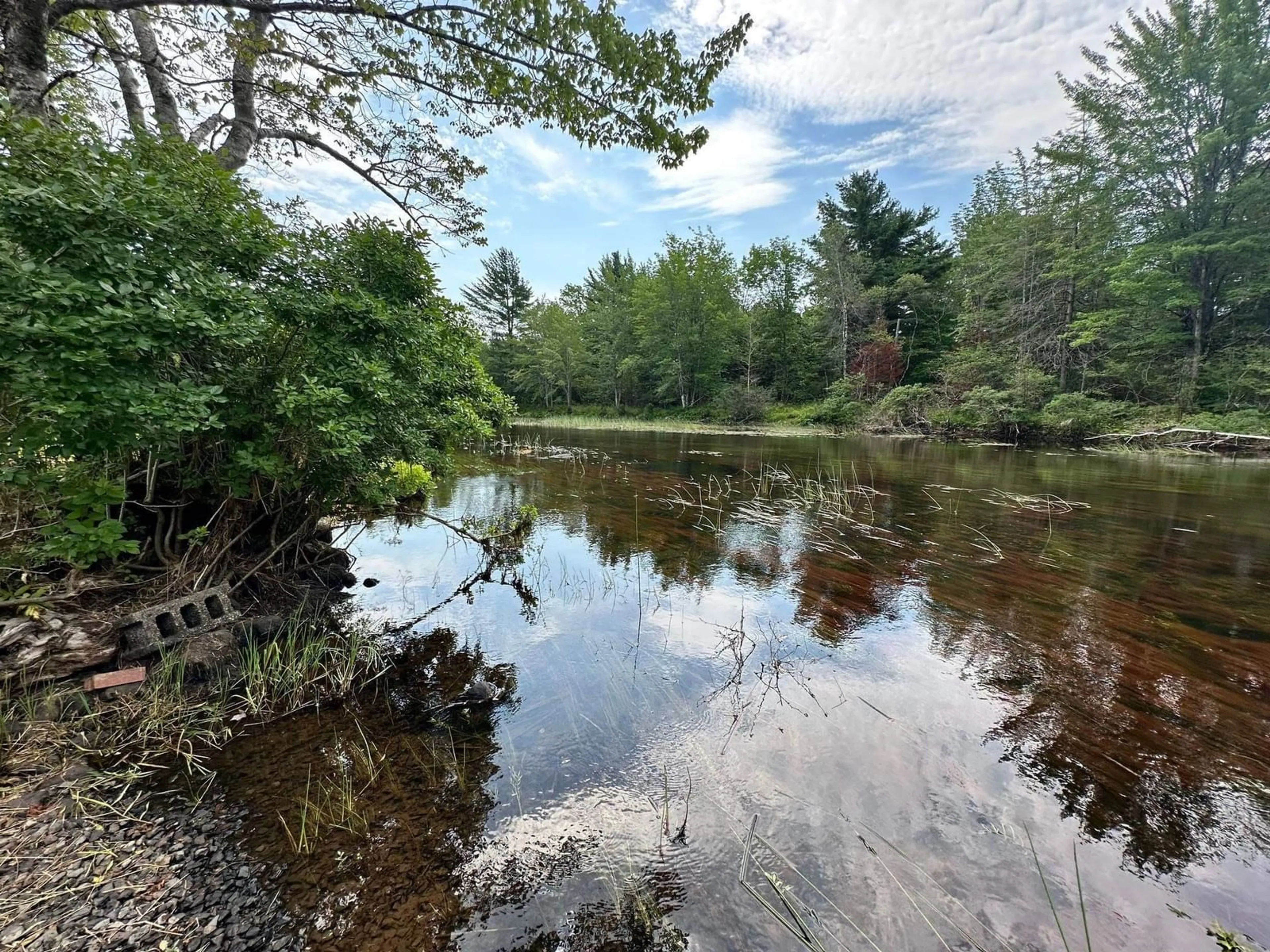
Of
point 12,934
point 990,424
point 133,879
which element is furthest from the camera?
point 990,424

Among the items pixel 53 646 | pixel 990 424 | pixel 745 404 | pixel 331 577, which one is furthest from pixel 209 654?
pixel 745 404

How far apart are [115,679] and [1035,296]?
36499 mm

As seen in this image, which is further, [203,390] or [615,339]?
[615,339]

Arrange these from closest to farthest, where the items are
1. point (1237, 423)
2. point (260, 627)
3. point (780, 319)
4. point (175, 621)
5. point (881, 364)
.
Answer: point (175, 621), point (260, 627), point (1237, 423), point (881, 364), point (780, 319)

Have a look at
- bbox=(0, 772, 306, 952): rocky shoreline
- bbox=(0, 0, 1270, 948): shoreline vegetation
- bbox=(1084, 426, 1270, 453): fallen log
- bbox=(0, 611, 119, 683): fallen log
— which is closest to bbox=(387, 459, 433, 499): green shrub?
bbox=(0, 0, 1270, 948): shoreline vegetation

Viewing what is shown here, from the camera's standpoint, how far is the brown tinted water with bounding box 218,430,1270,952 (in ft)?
6.63

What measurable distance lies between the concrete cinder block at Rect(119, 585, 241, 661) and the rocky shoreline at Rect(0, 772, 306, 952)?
3.58 feet

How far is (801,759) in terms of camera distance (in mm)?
2973

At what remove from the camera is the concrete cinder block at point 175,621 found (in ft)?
11.0

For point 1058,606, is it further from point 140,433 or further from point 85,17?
point 85,17

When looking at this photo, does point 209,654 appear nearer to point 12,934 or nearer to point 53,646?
point 53,646

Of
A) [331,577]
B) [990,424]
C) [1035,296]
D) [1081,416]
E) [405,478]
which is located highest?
[1035,296]

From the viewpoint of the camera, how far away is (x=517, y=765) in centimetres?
290

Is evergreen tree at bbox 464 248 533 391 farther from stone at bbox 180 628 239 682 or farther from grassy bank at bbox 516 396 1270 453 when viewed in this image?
stone at bbox 180 628 239 682
